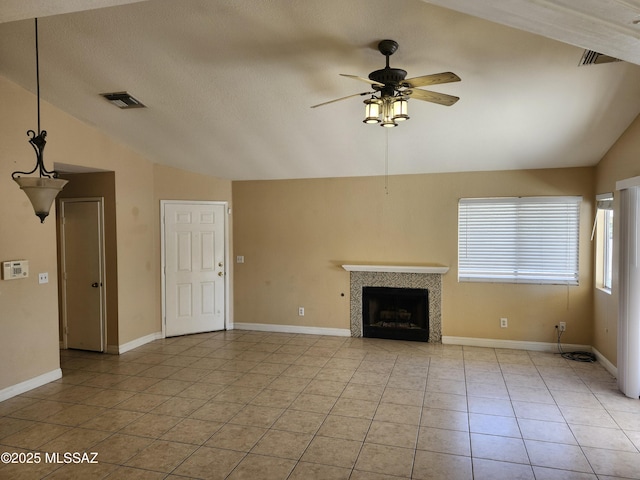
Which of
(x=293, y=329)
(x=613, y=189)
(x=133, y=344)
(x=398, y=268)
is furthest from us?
(x=293, y=329)

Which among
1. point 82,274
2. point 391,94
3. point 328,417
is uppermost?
point 391,94

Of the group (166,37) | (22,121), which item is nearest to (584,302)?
(166,37)

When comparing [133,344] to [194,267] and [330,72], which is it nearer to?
[194,267]

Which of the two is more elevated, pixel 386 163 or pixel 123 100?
pixel 123 100

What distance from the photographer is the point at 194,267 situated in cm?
640

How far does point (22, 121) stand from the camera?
164 inches

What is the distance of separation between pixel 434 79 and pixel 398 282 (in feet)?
12.1

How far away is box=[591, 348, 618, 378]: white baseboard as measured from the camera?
4.54 m

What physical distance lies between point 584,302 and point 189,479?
505cm

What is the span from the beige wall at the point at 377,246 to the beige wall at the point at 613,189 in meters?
0.24

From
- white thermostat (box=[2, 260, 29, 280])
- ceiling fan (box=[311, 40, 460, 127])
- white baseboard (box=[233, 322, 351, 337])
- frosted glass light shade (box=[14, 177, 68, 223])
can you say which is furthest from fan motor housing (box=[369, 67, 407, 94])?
white baseboard (box=[233, 322, 351, 337])

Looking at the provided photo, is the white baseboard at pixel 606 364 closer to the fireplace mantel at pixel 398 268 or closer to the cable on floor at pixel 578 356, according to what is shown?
the cable on floor at pixel 578 356

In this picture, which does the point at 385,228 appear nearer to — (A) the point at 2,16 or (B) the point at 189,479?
(B) the point at 189,479

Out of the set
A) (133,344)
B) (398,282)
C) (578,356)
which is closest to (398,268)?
(398,282)
